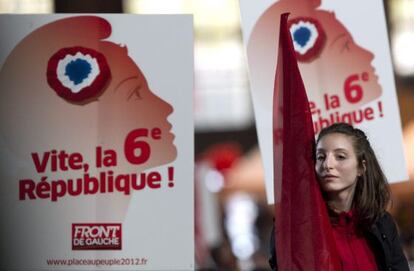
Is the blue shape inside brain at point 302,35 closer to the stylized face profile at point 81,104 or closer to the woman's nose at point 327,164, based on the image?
the stylized face profile at point 81,104

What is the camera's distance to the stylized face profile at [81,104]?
177 inches

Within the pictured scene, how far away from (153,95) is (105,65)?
0.24 meters

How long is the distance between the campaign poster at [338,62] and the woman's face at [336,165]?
956 millimetres

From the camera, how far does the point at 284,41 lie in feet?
13.3

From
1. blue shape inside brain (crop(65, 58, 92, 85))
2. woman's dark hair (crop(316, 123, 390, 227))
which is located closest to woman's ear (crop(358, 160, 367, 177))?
woman's dark hair (crop(316, 123, 390, 227))

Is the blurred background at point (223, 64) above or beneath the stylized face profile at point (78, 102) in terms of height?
above

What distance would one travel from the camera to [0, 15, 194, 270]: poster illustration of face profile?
4426mm

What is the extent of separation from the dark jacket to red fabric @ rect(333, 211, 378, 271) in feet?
0.07

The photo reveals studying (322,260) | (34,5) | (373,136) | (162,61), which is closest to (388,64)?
(373,136)

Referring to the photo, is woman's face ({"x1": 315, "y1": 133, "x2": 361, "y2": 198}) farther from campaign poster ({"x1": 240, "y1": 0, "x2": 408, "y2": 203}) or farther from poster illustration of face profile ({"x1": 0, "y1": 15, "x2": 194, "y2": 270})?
campaign poster ({"x1": 240, "y1": 0, "x2": 408, "y2": 203})

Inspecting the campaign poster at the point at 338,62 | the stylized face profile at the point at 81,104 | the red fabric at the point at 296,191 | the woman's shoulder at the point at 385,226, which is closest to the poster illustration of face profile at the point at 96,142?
the stylized face profile at the point at 81,104

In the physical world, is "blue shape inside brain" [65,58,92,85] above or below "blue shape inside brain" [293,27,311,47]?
below

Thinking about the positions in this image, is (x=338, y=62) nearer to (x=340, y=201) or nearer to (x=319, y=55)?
(x=319, y=55)

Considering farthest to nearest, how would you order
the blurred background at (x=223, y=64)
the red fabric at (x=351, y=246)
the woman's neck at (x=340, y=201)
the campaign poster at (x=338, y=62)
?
the blurred background at (x=223, y=64)
the campaign poster at (x=338, y=62)
the woman's neck at (x=340, y=201)
the red fabric at (x=351, y=246)
